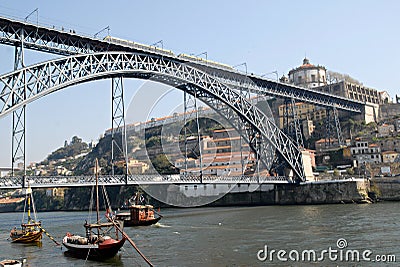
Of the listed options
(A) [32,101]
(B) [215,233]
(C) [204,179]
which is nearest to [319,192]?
(C) [204,179]

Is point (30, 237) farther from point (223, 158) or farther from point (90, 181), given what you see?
point (223, 158)

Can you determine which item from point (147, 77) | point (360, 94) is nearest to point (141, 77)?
point (147, 77)

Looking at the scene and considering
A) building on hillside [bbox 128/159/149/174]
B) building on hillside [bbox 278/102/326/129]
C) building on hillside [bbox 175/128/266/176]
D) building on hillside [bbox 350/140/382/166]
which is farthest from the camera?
building on hillside [bbox 128/159/149/174]

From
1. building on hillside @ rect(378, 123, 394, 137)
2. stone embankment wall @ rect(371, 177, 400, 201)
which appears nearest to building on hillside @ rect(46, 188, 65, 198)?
building on hillside @ rect(378, 123, 394, 137)

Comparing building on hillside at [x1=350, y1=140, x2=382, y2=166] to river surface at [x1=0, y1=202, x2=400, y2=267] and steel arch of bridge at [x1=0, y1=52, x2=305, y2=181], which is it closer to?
steel arch of bridge at [x1=0, y1=52, x2=305, y2=181]

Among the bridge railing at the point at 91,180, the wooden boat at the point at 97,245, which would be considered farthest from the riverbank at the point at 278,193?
the wooden boat at the point at 97,245

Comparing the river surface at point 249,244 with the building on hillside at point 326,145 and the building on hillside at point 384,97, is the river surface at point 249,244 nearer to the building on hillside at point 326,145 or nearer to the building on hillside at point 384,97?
the building on hillside at point 326,145

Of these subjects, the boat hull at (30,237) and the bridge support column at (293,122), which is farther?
the bridge support column at (293,122)
